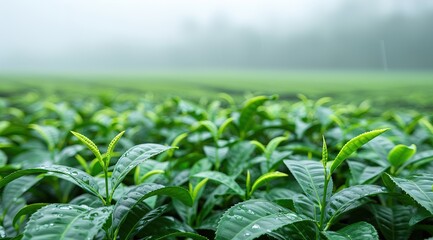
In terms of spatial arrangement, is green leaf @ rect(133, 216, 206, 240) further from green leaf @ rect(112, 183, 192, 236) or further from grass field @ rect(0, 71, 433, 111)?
grass field @ rect(0, 71, 433, 111)

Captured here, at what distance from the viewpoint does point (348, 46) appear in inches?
99.8

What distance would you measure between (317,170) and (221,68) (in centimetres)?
237

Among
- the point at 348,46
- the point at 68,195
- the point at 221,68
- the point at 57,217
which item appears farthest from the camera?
the point at 221,68

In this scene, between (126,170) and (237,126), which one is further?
(237,126)

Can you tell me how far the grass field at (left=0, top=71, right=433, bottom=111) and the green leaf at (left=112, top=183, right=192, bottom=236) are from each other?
169 cm

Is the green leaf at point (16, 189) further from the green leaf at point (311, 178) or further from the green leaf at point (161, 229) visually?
the green leaf at point (311, 178)

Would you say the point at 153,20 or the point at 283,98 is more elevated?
the point at 153,20

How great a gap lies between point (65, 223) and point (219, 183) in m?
0.41

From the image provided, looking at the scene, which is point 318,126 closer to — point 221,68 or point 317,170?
point 317,170

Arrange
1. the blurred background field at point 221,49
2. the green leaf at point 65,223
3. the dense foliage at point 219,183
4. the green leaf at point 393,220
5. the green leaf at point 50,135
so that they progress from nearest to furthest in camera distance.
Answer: the green leaf at point 65,223 < the dense foliage at point 219,183 < the green leaf at point 393,220 < the green leaf at point 50,135 < the blurred background field at point 221,49

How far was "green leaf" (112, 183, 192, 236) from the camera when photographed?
0.68 meters

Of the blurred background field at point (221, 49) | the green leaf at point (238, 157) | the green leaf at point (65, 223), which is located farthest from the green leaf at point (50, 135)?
the blurred background field at point (221, 49)

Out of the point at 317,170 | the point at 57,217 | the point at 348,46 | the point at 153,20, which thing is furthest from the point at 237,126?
the point at 153,20

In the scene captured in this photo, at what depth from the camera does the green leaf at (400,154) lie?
2.89 ft
